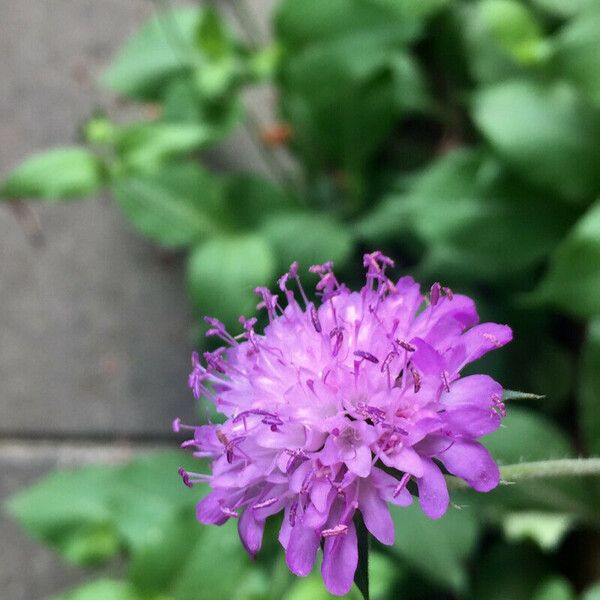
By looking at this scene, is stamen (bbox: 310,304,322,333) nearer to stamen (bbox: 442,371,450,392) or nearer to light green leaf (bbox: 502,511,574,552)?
stamen (bbox: 442,371,450,392)

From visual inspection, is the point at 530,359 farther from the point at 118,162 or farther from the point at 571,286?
the point at 118,162

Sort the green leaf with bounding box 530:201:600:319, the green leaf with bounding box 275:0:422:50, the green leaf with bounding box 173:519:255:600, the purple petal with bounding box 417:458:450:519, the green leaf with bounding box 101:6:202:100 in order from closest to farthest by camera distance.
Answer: the purple petal with bounding box 417:458:450:519 < the green leaf with bounding box 530:201:600:319 < the green leaf with bounding box 173:519:255:600 < the green leaf with bounding box 275:0:422:50 < the green leaf with bounding box 101:6:202:100

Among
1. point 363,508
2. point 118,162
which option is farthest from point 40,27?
point 363,508

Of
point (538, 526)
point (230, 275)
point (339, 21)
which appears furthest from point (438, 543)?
point (339, 21)

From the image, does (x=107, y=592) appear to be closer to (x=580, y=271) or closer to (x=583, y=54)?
(x=580, y=271)

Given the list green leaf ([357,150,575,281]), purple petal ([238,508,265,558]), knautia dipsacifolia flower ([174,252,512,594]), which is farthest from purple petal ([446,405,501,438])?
green leaf ([357,150,575,281])

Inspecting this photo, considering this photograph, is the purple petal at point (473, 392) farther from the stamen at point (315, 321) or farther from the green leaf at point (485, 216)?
the green leaf at point (485, 216)

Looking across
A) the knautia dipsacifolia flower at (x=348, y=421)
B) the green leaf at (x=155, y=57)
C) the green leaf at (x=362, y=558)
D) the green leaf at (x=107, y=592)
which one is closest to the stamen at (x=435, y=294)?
the knautia dipsacifolia flower at (x=348, y=421)
